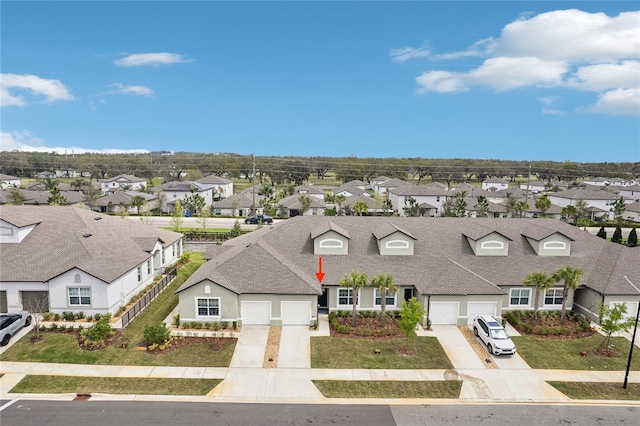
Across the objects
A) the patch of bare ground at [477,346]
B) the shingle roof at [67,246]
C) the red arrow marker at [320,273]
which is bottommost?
the patch of bare ground at [477,346]

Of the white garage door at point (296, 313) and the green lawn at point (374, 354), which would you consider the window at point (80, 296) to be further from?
the green lawn at point (374, 354)

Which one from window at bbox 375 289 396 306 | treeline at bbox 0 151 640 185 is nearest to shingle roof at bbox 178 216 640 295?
window at bbox 375 289 396 306

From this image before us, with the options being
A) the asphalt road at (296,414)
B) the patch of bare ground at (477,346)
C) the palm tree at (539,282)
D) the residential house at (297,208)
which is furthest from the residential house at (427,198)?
the asphalt road at (296,414)

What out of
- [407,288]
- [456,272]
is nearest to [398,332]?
[407,288]

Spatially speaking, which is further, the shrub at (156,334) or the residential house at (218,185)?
the residential house at (218,185)

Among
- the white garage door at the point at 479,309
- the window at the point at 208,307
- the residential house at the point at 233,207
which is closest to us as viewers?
the window at the point at 208,307

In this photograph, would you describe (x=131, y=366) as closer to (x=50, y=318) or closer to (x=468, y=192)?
(x=50, y=318)

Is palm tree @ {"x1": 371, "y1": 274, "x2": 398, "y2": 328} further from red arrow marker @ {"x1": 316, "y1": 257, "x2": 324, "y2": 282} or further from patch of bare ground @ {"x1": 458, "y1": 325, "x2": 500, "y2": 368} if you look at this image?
patch of bare ground @ {"x1": 458, "y1": 325, "x2": 500, "y2": 368}
